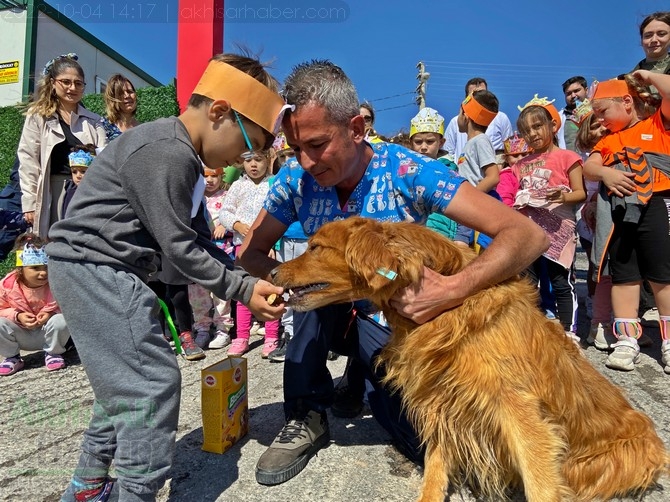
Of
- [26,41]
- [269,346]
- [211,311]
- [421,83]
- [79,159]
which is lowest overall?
[269,346]

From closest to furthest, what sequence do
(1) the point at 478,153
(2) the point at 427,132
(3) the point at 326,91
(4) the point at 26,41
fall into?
(3) the point at 326,91
(1) the point at 478,153
(2) the point at 427,132
(4) the point at 26,41

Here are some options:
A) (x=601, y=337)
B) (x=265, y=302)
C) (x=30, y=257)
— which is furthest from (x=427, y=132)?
(x=30, y=257)

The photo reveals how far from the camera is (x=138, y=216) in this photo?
1.94 metres

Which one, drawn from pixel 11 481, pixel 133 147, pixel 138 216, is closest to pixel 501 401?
pixel 138 216

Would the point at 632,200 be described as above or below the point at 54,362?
above

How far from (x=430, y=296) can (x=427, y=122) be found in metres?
3.71

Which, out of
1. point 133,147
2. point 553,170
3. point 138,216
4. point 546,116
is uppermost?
point 546,116

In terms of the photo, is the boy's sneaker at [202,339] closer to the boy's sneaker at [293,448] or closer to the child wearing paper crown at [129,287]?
the boy's sneaker at [293,448]

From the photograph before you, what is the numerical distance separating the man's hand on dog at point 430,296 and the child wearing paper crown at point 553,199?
108 inches

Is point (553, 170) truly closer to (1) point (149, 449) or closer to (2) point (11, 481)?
(1) point (149, 449)

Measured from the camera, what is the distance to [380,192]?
257 cm

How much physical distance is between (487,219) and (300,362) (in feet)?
4.14

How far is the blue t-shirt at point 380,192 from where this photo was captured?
2.41 metres

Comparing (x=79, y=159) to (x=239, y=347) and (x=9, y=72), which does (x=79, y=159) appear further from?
(x=9, y=72)
